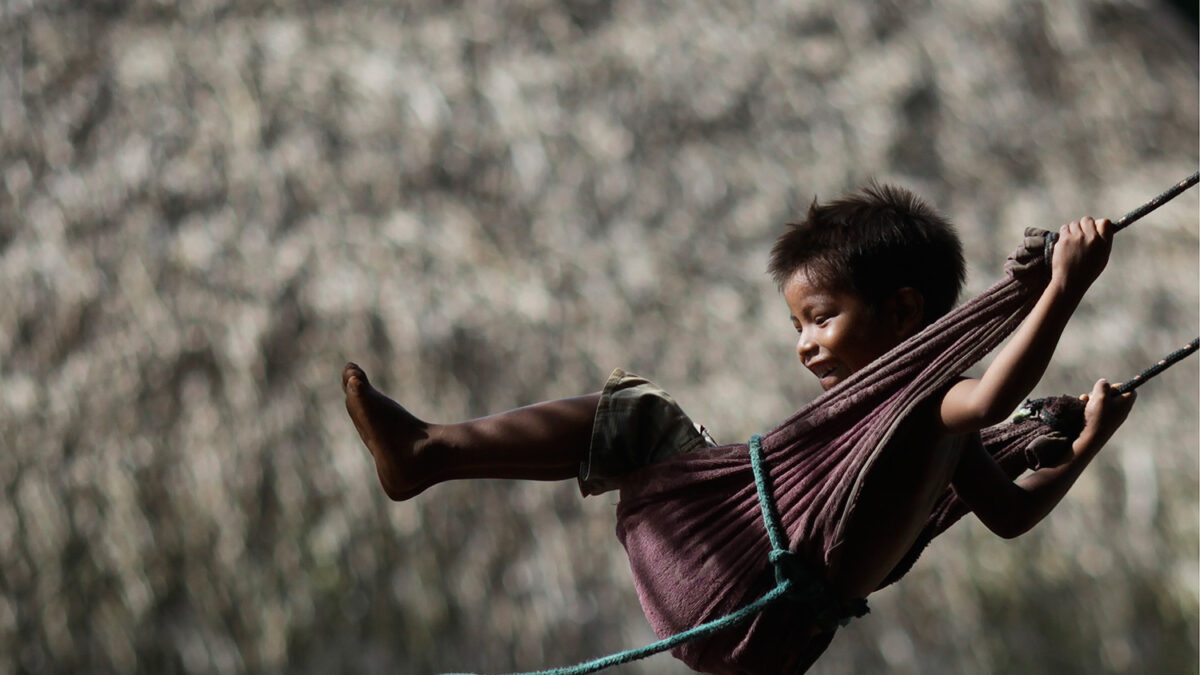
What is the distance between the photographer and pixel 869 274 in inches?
44.1

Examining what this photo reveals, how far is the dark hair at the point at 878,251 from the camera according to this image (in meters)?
1.12

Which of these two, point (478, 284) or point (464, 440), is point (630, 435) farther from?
point (478, 284)

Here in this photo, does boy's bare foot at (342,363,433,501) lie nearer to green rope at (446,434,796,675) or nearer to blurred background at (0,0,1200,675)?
green rope at (446,434,796,675)

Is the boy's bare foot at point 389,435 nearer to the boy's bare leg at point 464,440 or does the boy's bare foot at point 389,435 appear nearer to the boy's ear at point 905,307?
the boy's bare leg at point 464,440

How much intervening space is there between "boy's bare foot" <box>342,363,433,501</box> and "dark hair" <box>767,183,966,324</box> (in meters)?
0.32

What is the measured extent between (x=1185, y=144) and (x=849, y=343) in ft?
7.10

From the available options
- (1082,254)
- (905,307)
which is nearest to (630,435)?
(905,307)

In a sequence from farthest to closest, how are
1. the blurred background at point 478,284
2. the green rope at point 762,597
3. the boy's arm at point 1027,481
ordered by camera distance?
the blurred background at point 478,284
the boy's arm at point 1027,481
the green rope at point 762,597

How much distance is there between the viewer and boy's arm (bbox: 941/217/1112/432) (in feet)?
3.10

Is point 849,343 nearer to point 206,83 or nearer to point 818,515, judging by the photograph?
point 818,515

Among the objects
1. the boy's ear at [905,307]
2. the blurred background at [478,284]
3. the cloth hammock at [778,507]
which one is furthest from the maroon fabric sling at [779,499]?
the blurred background at [478,284]

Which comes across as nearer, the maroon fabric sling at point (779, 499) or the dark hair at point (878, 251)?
the maroon fabric sling at point (779, 499)

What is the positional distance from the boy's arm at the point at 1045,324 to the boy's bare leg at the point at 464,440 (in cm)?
31

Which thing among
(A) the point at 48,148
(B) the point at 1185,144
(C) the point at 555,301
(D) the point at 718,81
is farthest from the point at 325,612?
(B) the point at 1185,144
